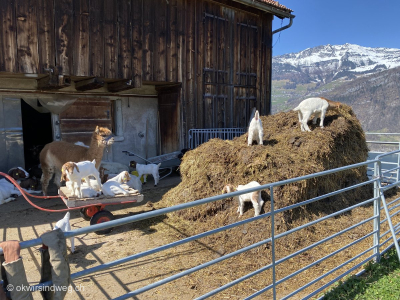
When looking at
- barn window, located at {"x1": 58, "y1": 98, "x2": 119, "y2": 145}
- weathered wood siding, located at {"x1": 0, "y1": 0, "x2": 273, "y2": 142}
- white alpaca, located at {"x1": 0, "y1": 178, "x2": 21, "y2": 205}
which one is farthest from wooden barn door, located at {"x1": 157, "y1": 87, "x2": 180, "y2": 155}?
white alpaca, located at {"x1": 0, "y1": 178, "x2": 21, "y2": 205}

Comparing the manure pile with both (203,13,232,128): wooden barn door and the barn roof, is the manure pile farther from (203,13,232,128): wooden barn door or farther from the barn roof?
the barn roof

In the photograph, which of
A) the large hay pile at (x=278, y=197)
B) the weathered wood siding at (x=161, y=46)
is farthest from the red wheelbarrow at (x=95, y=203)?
the weathered wood siding at (x=161, y=46)

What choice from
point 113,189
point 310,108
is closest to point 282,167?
point 310,108

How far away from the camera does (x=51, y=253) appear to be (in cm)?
160

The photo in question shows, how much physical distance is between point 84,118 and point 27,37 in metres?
3.07

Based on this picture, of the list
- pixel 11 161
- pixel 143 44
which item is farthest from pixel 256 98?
pixel 11 161

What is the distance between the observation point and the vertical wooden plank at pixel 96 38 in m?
8.05

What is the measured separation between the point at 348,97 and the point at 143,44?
44830 mm

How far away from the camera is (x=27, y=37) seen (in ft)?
23.2

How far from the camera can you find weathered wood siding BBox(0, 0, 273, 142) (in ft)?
23.5

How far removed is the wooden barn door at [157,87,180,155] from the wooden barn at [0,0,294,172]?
0.04 m

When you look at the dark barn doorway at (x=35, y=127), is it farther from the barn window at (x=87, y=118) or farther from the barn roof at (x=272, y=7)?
the barn roof at (x=272, y=7)

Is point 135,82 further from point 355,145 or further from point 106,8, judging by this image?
point 355,145

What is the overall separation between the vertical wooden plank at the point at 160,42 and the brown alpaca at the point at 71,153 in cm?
374
